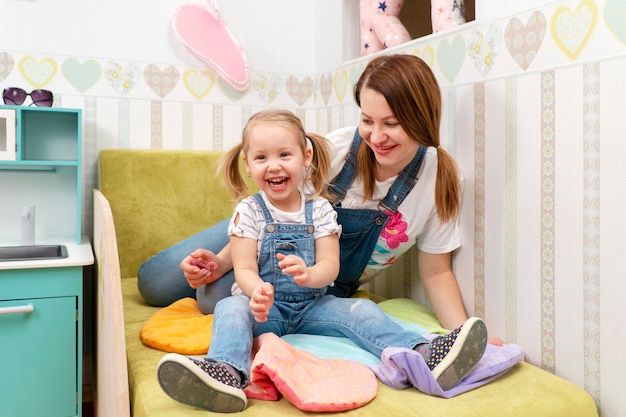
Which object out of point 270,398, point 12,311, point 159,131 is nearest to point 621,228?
point 270,398

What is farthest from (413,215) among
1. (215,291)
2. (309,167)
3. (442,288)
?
(215,291)

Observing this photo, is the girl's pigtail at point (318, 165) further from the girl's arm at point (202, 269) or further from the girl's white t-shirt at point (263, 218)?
the girl's arm at point (202, 269)

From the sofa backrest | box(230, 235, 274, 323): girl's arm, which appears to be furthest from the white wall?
box(230, 235, 274, 323): girl's arm

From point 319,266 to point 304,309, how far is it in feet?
0.43

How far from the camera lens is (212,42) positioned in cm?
224

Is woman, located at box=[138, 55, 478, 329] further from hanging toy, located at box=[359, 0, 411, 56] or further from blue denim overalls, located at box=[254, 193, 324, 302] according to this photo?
hanging toy, located at box=[359, 0, 411, 56]

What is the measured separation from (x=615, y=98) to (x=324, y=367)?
0.81 metres

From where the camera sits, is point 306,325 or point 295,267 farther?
point 306,325

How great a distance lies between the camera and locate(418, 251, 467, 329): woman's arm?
1.52 metres

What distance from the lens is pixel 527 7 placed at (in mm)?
1369

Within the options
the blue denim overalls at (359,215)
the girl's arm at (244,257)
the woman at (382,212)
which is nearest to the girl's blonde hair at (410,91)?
the woman at (382,212)

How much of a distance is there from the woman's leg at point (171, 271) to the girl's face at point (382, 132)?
0.52 m

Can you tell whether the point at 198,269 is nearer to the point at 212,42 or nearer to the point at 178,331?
the point at 178,331

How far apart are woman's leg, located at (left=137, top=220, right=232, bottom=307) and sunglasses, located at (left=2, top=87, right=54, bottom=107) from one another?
0.66 metres
